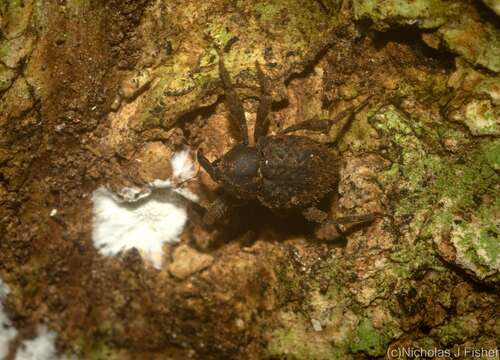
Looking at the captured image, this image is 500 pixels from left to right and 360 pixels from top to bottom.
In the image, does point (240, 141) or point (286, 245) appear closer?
point (286, 245)

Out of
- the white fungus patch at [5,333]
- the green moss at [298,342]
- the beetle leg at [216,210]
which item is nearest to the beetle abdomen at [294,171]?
the beetle leg at [216,210]

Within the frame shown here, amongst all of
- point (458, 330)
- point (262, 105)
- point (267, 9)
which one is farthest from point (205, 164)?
point (458, 330)

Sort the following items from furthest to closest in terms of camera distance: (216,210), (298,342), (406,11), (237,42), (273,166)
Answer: (216,210) → (273,166) → (237,42) → (298,342) → (406,11)

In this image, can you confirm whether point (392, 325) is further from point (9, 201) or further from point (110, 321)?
point (9, 201)

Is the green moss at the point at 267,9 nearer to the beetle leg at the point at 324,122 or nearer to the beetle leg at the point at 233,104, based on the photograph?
the beetle leg at the point at 233,104

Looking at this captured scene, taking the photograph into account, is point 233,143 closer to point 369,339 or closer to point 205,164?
point 205,164

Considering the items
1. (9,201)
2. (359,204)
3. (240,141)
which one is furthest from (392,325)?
(9,201)

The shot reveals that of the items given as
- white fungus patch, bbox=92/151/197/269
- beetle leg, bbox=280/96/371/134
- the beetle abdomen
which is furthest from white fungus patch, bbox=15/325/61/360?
beetle leg, bbox=280/96/371/134
